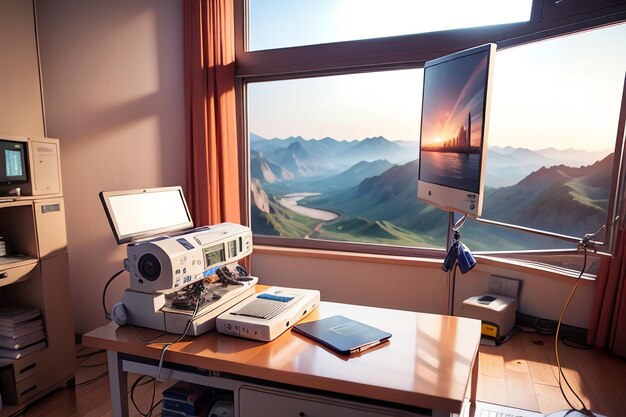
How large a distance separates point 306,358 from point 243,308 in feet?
1.16

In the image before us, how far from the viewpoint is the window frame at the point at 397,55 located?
2004 mm

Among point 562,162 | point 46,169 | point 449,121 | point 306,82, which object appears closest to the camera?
point 449,121

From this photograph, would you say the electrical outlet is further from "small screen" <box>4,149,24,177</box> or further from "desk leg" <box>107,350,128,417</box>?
"small screen" <box>4,149,24,177</box>

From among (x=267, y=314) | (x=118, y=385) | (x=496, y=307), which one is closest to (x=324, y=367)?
(x=267, y=314)

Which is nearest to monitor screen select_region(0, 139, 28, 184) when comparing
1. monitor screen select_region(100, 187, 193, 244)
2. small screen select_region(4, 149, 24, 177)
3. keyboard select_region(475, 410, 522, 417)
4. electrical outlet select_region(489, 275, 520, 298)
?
small screen select_region(4, 149, 24, 177)

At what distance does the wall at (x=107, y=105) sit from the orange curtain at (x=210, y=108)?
0.41ft

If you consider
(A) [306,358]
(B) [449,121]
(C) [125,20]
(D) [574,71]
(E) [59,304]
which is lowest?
(E) [59,304]

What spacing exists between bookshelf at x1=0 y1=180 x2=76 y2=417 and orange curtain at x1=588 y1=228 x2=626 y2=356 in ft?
10.3

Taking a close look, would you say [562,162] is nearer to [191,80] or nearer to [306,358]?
A: [306,358]

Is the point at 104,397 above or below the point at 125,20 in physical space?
below

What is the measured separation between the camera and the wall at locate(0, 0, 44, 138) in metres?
2.25

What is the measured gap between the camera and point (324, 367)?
1132mm

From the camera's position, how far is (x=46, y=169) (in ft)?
6.90

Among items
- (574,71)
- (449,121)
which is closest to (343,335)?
(449,121)
